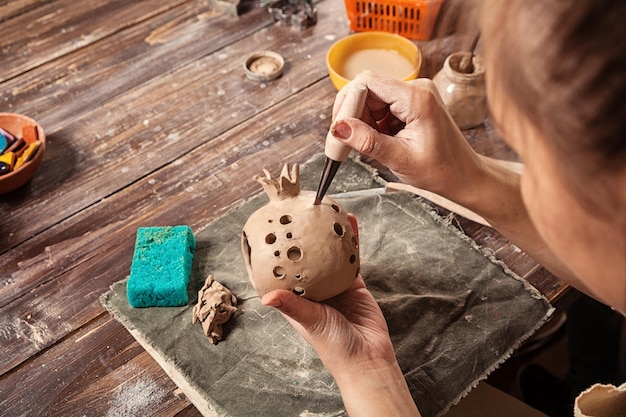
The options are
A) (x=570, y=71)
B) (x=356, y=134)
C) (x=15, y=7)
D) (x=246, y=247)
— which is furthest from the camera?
(x=15, y=7)

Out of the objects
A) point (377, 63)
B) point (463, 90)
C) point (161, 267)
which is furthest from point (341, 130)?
point (377, 63)

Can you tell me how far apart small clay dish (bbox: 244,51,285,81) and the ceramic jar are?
1.91 ft

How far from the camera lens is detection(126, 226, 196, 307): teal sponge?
1.43 metres

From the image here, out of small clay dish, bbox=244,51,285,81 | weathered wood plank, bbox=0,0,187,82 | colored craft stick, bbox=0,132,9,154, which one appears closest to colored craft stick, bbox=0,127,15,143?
colored craft stick, bbox=0,132,9,154

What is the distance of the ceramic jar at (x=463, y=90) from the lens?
1.80 meters

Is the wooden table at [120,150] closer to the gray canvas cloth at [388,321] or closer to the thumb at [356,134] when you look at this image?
the gray canvas cloth at [388,321]

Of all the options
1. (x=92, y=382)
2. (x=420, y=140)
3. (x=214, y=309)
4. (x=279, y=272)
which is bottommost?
(x=92, y=382)

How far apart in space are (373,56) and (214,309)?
1.13 metres

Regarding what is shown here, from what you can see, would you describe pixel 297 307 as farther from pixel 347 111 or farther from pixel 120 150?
pixel 120 150

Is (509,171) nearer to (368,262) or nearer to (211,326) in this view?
(368,262)

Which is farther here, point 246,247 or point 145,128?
point 145,128

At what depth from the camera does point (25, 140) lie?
1.80 metres

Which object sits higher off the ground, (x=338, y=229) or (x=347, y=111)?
(x=347, y=111)

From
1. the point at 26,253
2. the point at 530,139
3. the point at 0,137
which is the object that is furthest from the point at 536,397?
the point at 0,137
